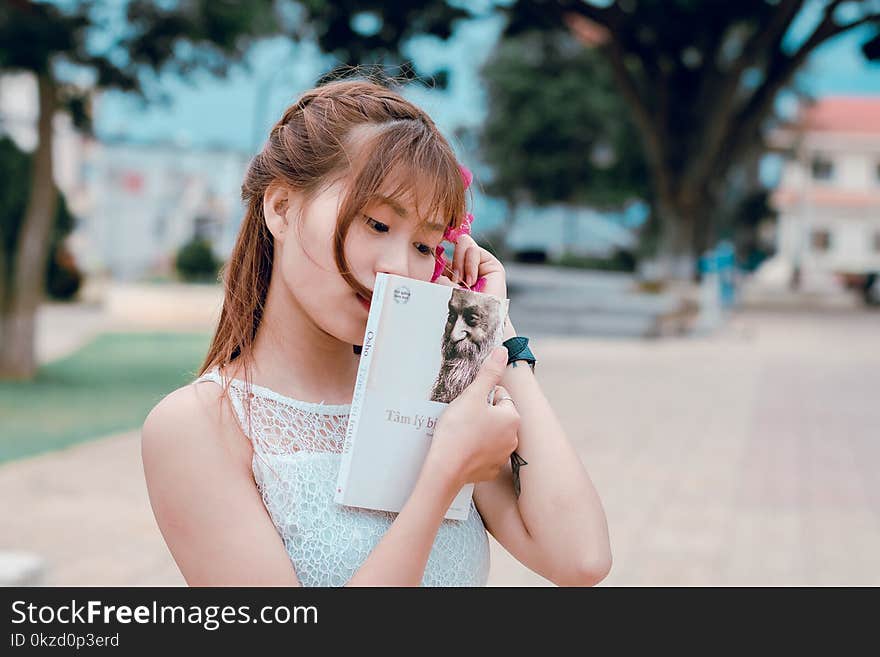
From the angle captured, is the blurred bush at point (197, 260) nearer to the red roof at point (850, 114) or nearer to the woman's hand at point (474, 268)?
the red roof at point (850, 114)

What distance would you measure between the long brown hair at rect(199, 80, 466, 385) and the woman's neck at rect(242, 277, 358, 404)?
0.02 metres

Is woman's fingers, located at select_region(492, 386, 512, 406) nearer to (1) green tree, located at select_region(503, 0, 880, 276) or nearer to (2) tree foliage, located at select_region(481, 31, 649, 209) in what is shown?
(1) green tree, located at select_region(503, 0, 880, 276)

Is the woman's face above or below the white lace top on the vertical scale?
above

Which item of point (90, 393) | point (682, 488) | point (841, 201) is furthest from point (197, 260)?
point (682, 488)

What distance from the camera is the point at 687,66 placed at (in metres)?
19.7

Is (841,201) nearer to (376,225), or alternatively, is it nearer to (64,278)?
(64,278)

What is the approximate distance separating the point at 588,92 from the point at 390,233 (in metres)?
30.0

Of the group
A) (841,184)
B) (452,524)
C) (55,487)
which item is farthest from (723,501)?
(841,184)

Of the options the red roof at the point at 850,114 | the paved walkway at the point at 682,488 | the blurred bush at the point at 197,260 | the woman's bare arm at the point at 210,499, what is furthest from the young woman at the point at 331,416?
the red roof at the point at 850,114

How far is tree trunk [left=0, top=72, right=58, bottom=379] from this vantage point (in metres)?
11.4

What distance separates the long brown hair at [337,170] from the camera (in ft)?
4.45

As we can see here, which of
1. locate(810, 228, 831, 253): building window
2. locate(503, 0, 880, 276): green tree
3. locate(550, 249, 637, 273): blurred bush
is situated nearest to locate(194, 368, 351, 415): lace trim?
locate(503, 0, 880, 276): green tree

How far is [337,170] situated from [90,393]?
33.1 ft

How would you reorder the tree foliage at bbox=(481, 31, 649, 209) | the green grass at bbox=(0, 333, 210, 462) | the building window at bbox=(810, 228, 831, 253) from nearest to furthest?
the green grass at bbox=(0, 333, 210, 462), the tree foliage at bbox=(481, 31, 649, 209), the building window at bbox=(810, 228, 831, 253)
